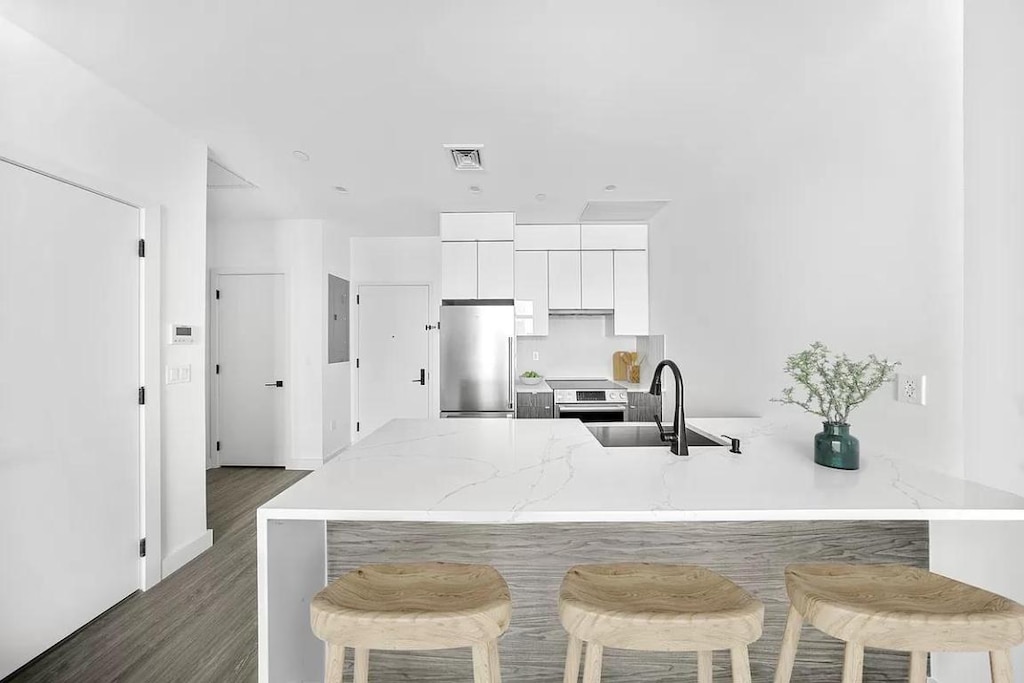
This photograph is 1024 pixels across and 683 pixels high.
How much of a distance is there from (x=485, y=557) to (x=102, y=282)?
222 centimetres

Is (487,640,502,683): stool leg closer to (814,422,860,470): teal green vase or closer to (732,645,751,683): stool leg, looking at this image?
(732,645,751,683): stool leg

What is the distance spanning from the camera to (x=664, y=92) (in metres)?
2.51

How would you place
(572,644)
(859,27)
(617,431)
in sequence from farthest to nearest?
1. (617,431)
2. (859,27)
3. (572,644)

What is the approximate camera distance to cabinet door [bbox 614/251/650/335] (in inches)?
191

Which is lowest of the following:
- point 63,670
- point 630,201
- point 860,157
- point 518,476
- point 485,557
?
point 63,670

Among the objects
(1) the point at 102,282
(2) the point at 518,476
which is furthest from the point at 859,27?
(1) the point at 102,282

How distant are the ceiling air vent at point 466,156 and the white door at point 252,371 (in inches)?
102

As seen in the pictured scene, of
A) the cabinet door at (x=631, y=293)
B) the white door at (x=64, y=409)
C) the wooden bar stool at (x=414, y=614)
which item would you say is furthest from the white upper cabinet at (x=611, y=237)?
the wooden bar stool at (x=414, y=614)

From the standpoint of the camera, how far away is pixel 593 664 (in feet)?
3.51

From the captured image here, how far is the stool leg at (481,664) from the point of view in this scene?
103cm

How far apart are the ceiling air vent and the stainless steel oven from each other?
199 cm

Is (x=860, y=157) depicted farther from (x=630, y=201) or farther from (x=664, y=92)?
(x=630, y=201)

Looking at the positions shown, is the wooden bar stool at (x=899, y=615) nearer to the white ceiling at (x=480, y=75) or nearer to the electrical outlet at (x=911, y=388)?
the electrical outlet at (x=911, y=388)

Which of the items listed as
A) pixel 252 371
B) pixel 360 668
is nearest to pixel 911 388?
pixel 360 668
